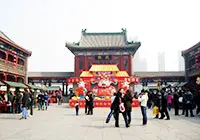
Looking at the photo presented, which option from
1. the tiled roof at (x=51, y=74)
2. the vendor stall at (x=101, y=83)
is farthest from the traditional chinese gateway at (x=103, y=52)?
the vendor stall at (x=101, y=83)

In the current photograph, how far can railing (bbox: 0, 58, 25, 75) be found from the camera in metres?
22.0

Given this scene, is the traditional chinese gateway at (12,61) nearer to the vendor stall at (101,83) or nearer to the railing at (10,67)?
the railing at (10,67)

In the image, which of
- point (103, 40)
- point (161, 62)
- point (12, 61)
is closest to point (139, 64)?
point (161, 62)

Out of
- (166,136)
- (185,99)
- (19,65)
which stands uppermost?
(19,65)

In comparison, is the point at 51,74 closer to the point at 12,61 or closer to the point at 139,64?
the point at 12,61

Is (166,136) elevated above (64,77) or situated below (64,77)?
below

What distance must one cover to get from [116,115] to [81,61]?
25665 millimetres

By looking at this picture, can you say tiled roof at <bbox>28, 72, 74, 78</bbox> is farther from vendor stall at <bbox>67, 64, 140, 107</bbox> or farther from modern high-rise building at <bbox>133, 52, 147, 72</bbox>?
modern high-rise building at <bbox>133, 52, 147, 72</bbox>

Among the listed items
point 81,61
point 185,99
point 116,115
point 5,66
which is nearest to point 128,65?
point 81,61

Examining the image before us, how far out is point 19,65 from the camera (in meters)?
26.5

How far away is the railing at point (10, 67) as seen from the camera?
72.2 feet

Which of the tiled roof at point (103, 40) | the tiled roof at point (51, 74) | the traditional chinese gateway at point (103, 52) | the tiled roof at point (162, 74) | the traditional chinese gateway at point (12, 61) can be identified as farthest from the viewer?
the tiled roof at point (103, 40)

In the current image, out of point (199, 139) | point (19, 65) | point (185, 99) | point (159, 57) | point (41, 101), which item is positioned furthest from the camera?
point (159, 57)

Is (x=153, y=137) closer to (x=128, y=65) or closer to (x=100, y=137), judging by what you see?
(x=100, y=137)
